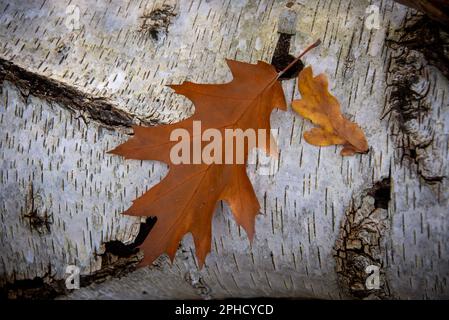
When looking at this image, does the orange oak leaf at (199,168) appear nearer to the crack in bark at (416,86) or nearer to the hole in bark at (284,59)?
the hole in bark at (284,59)

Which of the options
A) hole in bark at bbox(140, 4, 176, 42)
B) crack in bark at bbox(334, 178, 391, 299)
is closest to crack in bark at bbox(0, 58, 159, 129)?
hole in bark at bbox(140, 4, 176, 42)

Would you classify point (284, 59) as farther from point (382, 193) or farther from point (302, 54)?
point (382, 193)

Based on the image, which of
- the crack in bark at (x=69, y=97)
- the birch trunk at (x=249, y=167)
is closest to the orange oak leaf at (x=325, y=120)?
the birch trunk at (x=249, y=167)

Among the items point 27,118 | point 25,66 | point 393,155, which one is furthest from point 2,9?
point 393,155

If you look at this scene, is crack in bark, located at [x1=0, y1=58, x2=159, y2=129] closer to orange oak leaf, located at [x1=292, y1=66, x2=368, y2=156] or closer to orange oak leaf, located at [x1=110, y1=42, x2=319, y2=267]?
orange oak leaf, located at [x1=110, y1=42, x2=319, y2=267]

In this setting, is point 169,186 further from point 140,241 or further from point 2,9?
point 2,9

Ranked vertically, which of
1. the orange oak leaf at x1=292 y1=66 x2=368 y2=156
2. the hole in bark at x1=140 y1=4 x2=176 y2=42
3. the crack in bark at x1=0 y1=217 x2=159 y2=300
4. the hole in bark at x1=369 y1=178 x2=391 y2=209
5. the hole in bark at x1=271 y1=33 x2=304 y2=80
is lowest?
the crack in bark at x1=0 y1=217 x2=159 y2=300

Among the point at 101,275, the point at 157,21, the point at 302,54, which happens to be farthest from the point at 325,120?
the point at 101,275
